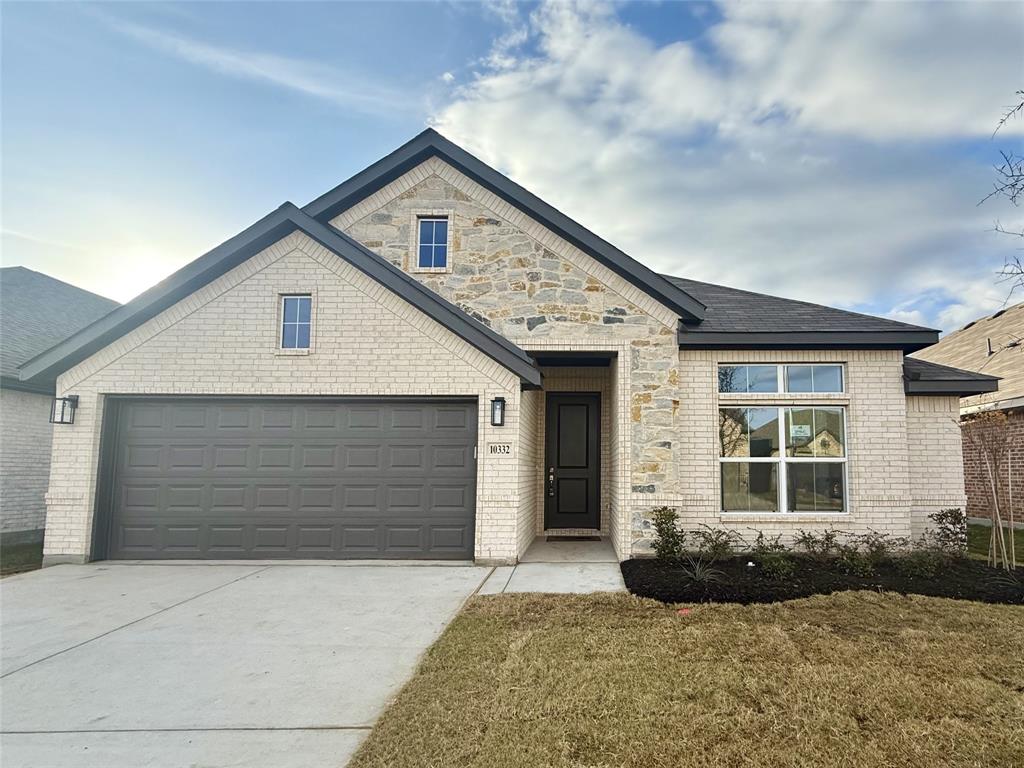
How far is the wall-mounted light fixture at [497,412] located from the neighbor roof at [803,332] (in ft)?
10.1

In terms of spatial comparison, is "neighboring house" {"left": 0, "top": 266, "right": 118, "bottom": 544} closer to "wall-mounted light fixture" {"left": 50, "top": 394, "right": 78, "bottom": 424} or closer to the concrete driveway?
"wall-mounted light fixture" {"left": 50, "top": 394, "right": 78, "bottom": 424}

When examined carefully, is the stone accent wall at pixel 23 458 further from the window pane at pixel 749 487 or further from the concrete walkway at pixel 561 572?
the window pane at pixel 749 487

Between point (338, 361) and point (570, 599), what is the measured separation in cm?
480

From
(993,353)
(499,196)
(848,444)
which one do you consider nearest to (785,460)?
(848,444)

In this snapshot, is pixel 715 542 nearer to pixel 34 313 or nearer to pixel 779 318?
pixel 779 318

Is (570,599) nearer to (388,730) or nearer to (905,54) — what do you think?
(388,730)

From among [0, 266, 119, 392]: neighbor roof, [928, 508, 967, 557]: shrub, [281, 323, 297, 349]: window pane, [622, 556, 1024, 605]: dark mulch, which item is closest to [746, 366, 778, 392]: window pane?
[622, 556, 1024, 605]: dark mulch

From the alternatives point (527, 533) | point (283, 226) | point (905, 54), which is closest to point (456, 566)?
point (527, 533)

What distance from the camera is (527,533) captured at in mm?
8906

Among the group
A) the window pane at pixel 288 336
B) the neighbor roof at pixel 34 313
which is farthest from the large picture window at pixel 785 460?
the neighbor roof at pixel 34 313

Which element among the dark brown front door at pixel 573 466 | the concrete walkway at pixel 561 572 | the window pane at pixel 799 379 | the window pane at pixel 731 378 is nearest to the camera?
the concrete walkway at pixel 561 572

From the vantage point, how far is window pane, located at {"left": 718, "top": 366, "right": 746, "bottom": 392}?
332 inches

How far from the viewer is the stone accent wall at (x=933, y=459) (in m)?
8.26

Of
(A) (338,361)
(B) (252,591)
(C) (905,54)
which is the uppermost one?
(C) (905,54)
